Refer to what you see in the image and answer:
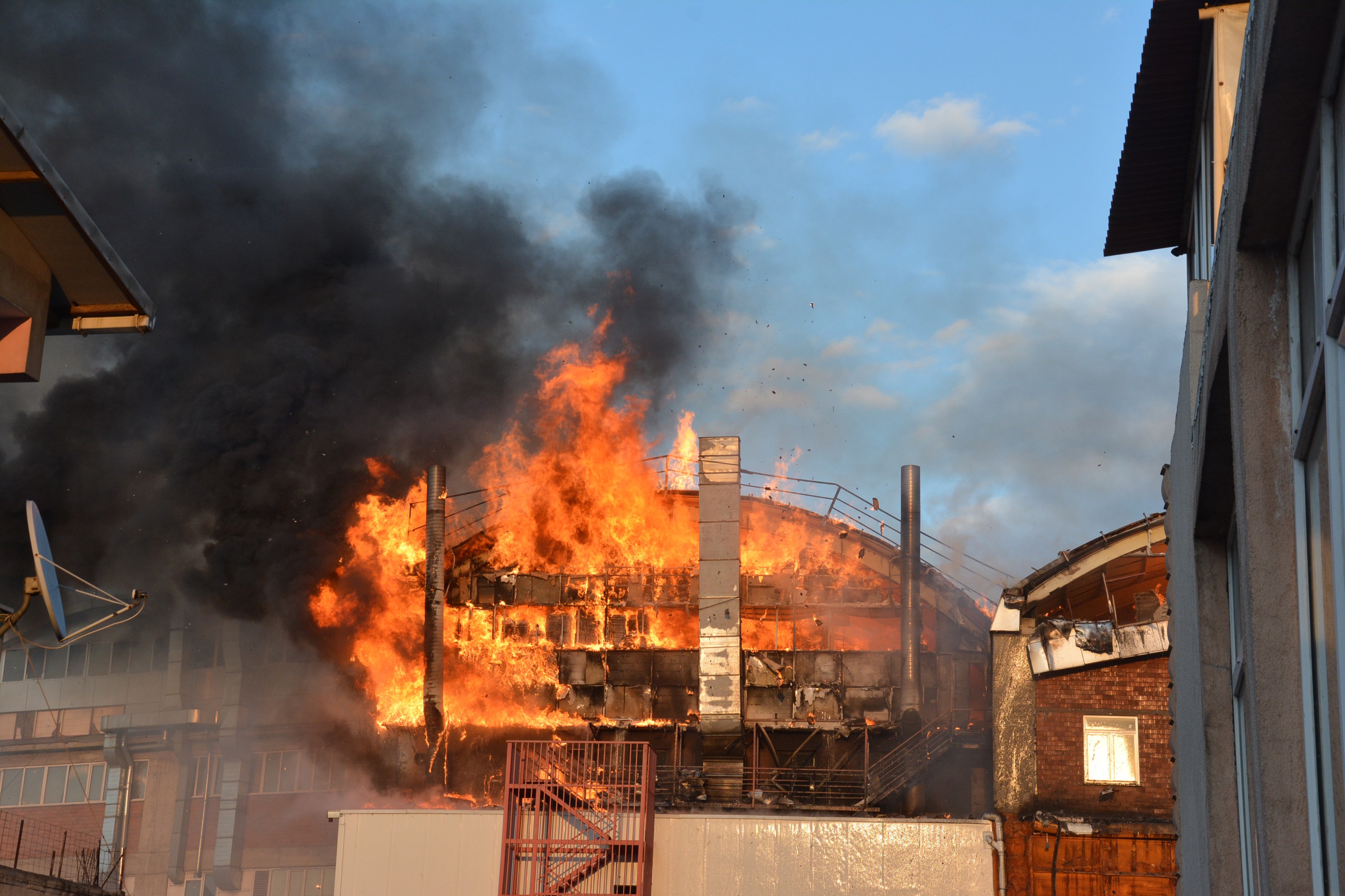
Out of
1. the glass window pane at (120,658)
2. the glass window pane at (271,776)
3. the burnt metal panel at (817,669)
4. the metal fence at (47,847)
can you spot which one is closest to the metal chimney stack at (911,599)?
the burnt metal panel at (817,669)

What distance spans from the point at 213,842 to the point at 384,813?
1589 cm

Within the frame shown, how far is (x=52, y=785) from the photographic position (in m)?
39.7

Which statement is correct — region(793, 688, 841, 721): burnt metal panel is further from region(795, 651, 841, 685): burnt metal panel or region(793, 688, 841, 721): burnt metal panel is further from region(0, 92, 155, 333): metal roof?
region(0, 92, 155, 333): metal roof

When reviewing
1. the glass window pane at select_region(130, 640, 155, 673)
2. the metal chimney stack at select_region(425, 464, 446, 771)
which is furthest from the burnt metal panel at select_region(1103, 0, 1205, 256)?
the glass window pane at select_region(130, 640, 155, 673)

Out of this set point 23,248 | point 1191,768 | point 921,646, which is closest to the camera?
point 1191,768

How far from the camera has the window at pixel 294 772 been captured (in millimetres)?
37562

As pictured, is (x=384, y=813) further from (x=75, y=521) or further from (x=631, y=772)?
(x=75, y=521)

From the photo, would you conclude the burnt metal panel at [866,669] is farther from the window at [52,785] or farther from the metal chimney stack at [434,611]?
the window at [52,785]

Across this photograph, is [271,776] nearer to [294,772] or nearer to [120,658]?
[294,772]

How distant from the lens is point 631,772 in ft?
77.4

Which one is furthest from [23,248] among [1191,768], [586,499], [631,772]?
[586,499]

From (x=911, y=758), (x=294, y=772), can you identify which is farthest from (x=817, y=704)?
(x=294, y=772)

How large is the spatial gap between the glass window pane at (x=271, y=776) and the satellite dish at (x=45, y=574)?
27.2 m

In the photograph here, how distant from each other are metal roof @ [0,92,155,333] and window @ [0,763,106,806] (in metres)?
30.1
